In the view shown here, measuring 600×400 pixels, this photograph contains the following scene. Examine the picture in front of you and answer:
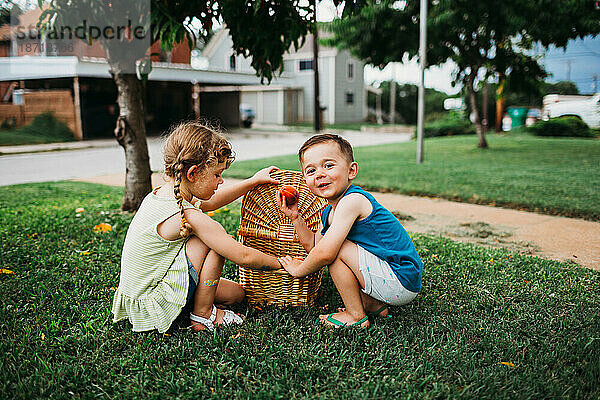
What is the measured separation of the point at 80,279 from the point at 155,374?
1502mm

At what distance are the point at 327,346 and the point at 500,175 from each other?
6.31m

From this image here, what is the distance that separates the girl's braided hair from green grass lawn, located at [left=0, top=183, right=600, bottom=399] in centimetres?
65

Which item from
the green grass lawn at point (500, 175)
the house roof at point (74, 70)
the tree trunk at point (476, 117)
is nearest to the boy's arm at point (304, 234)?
the green grass lawn at point (500, 175)

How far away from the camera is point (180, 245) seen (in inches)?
101

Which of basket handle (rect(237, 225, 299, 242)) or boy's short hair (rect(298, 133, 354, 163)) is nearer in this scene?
boy's short hair (rect(298, 133, 354, 163))

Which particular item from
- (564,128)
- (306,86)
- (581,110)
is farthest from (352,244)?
(306,86)

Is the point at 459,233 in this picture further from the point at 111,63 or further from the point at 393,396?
the point at 111,63

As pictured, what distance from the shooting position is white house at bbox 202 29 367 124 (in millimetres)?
35000

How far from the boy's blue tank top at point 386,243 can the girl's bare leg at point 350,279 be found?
8 cm

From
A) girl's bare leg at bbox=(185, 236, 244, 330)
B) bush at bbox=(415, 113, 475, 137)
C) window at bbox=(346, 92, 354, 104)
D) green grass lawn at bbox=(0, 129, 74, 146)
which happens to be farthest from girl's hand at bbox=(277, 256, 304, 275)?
window at bbox=(346, 92, 354, 104)

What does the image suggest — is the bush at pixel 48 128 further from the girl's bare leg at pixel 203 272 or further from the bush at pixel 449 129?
the girl's bare leg at pixel 203 272

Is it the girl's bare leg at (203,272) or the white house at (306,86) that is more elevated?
the white house at (306,86)

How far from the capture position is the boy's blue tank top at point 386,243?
2.62 m

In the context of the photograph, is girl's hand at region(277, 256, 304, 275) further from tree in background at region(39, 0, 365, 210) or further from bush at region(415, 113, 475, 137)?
bush at region(415, 113, 475, 137)
